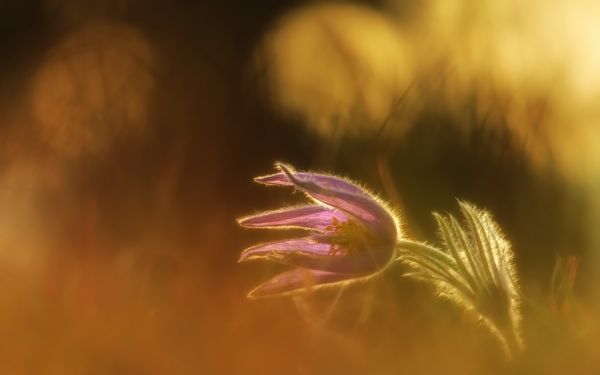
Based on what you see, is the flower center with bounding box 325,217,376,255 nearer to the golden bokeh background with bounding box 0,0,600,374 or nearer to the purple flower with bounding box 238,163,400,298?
the purple flower with bounding box 238,163,400,298

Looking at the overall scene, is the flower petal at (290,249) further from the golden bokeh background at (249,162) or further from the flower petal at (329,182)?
the golden bokeh background at (249,162)

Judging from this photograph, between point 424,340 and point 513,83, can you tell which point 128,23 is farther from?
point 424,340

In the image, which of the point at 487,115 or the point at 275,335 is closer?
the point at 275,335

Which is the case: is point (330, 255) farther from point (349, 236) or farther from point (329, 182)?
point (329, 182)

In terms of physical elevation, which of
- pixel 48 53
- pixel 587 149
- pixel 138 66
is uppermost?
pixel 48 53

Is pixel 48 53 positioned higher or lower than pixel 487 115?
higher

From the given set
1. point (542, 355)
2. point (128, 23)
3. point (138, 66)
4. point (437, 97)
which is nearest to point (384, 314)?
point (542, 355)

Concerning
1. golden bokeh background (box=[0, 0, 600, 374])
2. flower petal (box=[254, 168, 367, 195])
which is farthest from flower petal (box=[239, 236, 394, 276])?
golden bokeh background (box=[0, 0, 600, 374])

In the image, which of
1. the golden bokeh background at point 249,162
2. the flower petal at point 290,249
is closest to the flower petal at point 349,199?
the flower petal at point 290,249
